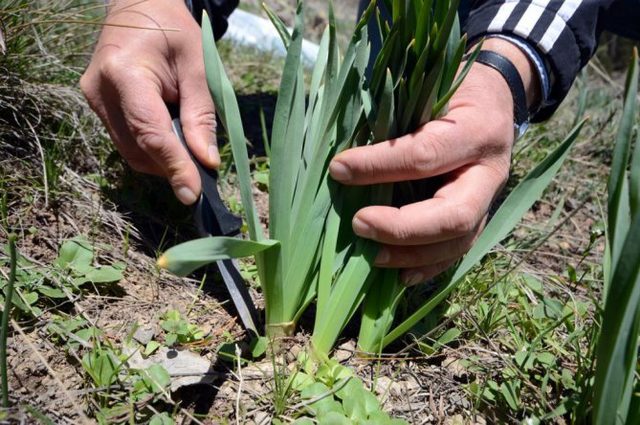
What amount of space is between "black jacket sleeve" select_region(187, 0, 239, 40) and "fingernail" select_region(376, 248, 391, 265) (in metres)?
1.07

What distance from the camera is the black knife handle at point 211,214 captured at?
1218 mm

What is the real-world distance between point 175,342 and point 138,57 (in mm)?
669

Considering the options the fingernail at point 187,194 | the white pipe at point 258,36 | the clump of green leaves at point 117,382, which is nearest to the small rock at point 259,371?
the clump of green leaves at point 117,382

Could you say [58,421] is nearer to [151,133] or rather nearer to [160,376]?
[160,376]

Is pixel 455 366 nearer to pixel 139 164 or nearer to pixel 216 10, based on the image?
pixel 139 164

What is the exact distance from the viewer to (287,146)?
1.08 meters

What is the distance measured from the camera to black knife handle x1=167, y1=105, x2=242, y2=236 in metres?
1.22

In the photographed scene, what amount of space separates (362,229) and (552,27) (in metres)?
0.80

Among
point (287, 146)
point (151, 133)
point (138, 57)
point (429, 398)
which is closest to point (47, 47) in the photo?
point (138, 57)

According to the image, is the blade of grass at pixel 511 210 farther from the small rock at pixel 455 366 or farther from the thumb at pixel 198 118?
the thumb at pixel 198 118

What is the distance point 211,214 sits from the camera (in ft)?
4.07

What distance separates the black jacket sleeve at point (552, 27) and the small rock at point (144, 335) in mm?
1101

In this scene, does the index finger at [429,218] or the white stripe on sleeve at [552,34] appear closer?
the index finger at [429,218]

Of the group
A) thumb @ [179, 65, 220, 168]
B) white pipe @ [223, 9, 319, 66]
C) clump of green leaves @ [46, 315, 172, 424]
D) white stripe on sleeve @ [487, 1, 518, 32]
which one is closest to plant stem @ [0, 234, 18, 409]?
clump of green leaves @ [46, 315, 172, 424]
